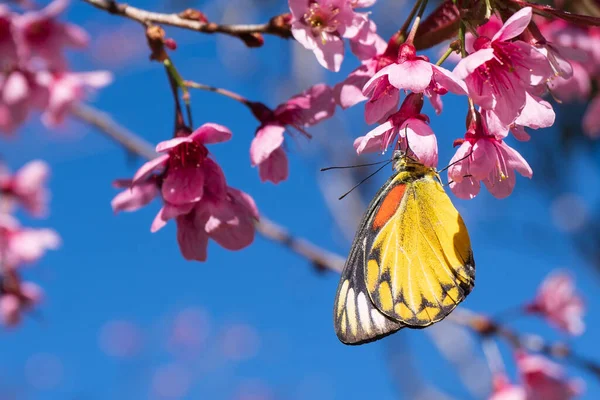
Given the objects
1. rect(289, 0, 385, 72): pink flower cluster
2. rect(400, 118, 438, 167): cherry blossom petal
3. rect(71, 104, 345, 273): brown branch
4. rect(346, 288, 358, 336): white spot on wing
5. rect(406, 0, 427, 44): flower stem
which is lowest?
rect(71, 104, 345, 273): brown branch

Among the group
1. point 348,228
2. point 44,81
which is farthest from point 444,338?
point 44,81

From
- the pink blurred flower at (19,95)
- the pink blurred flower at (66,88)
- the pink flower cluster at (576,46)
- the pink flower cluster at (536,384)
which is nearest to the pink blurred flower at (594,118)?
the pink flower cluster at (576,46)

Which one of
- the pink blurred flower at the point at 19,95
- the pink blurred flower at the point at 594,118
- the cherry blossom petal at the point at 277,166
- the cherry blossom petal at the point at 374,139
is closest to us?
the cherry blossom petal at the point at 374,139

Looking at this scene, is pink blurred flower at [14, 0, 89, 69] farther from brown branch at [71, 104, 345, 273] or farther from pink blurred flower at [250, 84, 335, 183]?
pink blurred flower at [250, 84, 335, 183]

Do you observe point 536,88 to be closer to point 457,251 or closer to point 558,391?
point 457,251

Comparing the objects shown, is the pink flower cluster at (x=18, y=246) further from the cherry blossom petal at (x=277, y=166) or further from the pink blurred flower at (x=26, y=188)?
the cherry blossom petal at (x=277, y=166)

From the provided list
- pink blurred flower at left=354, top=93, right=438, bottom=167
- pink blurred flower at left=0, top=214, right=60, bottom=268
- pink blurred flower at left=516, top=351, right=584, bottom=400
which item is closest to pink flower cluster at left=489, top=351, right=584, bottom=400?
pink blurred flower at left=516, top=351, right=584, bottom=400
